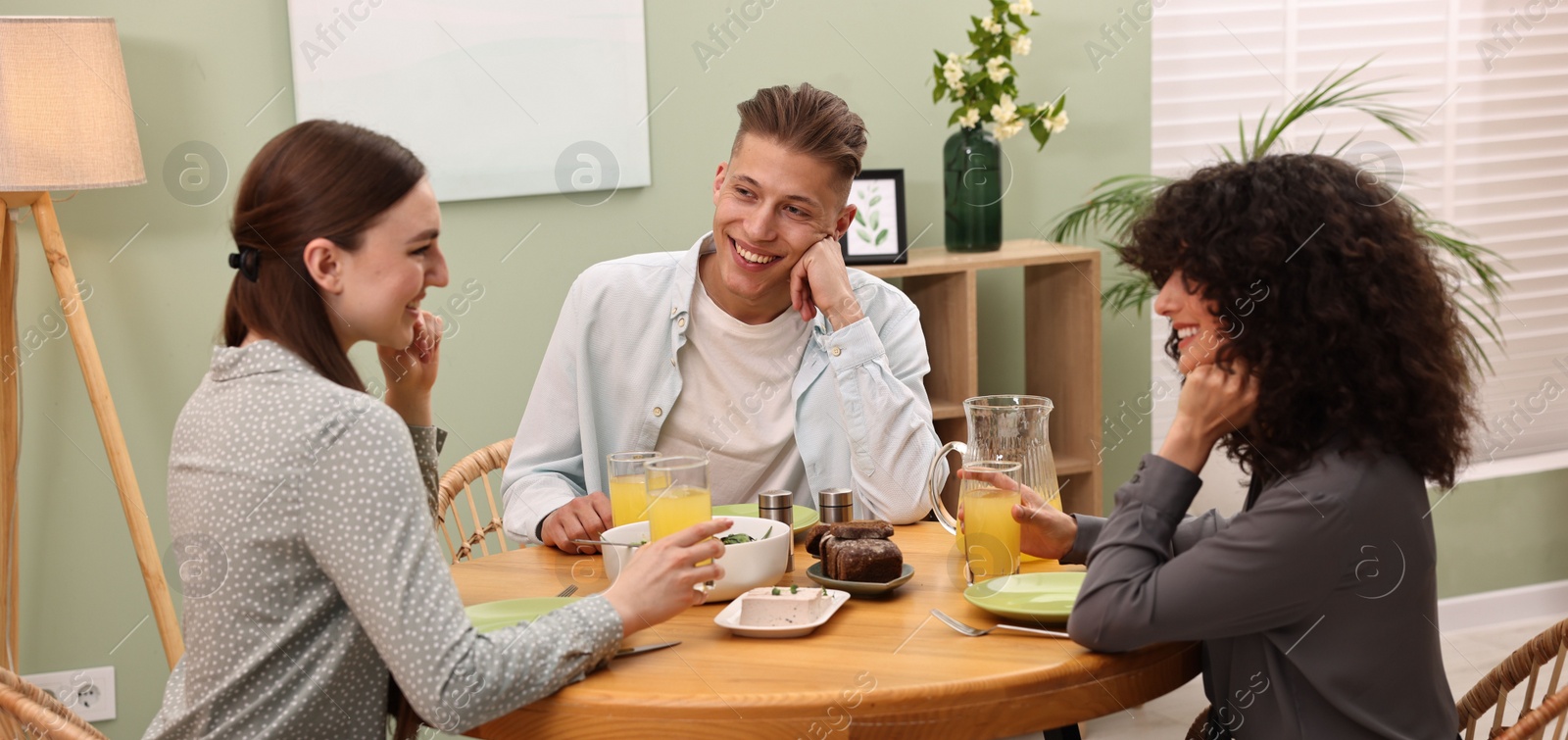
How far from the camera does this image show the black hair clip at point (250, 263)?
1.31 meters

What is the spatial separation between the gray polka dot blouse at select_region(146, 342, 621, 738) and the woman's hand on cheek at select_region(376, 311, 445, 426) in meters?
0.32

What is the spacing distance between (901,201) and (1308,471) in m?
1.88

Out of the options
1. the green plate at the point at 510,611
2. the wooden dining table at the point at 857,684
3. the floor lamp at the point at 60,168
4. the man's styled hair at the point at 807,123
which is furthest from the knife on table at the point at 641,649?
the floor lamp at the point at 60,168

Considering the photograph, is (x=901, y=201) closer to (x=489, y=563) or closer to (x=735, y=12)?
(x=735, y=12)

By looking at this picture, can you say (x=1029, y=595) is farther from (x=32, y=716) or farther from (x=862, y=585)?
(x=32, y=716)

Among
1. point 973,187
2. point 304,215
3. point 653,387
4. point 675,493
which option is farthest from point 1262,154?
point 304,215

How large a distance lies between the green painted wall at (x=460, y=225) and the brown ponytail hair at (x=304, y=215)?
1.68 metres

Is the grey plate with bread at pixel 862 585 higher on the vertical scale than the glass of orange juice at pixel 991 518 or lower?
lower

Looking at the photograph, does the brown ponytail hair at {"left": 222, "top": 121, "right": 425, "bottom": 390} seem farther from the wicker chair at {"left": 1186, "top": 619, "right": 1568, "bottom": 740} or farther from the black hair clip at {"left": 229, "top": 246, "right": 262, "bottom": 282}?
the wicker chair at {"left": 1186, "top": 619, "right": 1568, "bottom": 740}

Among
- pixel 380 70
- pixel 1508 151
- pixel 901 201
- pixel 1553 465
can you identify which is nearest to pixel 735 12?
pixel 901 201

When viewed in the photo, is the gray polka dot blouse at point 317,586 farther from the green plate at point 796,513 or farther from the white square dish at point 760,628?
the green plate at point 796,513

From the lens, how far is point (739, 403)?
2.13 m

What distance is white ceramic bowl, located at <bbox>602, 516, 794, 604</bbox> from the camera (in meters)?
1.49

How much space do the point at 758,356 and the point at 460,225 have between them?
1.15 metres
